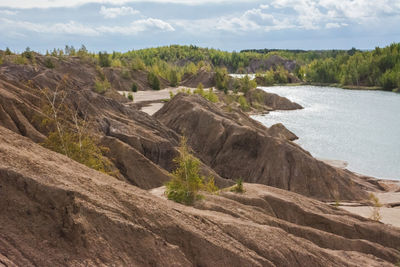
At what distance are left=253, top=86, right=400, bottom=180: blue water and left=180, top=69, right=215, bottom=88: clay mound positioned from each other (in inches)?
960

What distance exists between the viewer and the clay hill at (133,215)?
26.4 feet

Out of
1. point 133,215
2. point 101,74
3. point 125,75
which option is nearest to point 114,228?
point 133,215

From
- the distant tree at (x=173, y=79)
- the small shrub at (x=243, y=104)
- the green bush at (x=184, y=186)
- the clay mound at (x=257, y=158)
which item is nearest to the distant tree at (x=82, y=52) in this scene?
the distant tree at (x=173, y=79)

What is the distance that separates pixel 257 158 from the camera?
29672mm

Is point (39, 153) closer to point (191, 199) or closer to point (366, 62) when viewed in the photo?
point (191, 199)

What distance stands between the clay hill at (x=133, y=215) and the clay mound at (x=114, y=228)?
0.02 meters

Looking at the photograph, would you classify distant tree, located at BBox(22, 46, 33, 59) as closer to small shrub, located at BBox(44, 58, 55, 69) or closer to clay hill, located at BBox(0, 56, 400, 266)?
small shrub, located at BBox(44, 58, 55, 69)

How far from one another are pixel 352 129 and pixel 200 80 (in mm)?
53138

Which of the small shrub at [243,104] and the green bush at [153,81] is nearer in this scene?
the small shrub at [243,104]

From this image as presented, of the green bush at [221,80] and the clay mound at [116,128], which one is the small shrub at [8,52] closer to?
the green bush at [221,80]

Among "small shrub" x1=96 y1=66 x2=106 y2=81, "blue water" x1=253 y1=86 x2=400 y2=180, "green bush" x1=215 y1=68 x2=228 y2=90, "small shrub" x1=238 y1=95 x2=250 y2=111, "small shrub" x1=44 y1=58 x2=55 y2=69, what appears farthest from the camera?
"green bush" x1=215 y1=68 x2=228 y2=90

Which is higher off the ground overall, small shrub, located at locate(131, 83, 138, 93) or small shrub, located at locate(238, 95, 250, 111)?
small shrub, located at locate(131, 83, 138, 93)

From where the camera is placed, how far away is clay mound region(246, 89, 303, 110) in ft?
282

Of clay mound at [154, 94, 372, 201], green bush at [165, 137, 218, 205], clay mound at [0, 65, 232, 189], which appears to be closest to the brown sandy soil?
clay mound at [154, 94, 372, 201]
